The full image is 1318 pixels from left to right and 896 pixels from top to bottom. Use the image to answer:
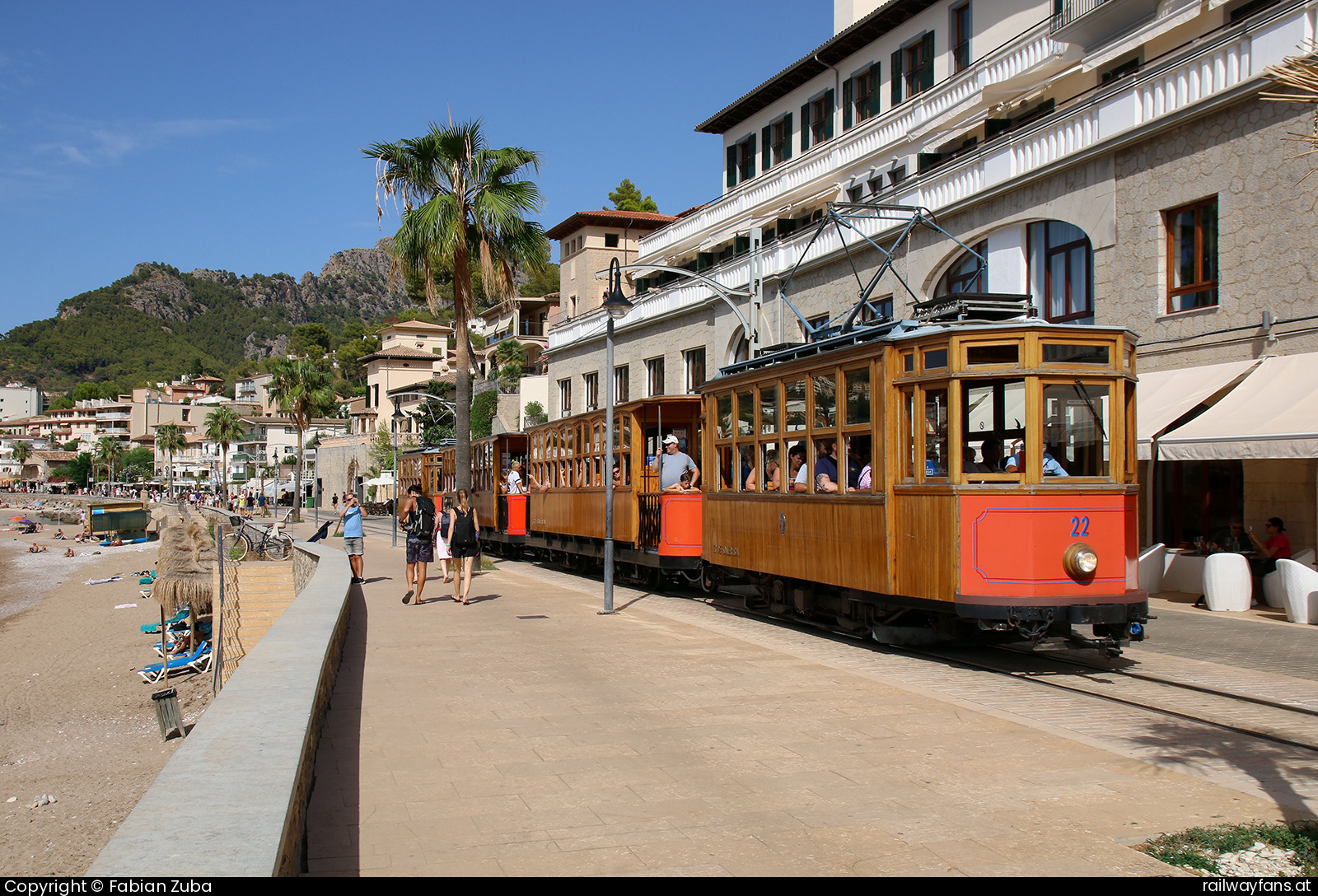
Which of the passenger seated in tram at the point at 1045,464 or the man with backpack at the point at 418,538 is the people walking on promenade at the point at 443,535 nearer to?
the man with backpack at the point at 418,538

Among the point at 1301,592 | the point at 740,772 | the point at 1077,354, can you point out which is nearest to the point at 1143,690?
the point at 1077,354

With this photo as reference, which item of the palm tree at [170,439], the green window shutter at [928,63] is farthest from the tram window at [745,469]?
the palm tree at [170,439]

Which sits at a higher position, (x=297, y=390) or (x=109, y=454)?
(x=297, y=390)

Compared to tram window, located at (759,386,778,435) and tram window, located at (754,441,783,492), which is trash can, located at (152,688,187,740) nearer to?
tram window, located at (754,441,783,492)

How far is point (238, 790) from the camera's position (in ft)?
13.1

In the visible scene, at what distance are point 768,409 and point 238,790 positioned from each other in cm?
A: 1004

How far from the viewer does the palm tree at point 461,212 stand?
22438 millimetres

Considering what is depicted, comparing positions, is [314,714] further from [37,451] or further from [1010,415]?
[37,451]

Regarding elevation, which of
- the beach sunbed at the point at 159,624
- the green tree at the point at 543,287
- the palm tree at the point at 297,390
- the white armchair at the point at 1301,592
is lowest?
the beach sunbed at the point at 159,624

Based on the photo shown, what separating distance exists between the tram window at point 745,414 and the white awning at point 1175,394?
5.52 metres

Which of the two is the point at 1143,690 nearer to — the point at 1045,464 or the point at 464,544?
the point at 1045,464

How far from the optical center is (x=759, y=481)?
13.8m

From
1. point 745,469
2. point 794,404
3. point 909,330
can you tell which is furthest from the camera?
point 745,469
